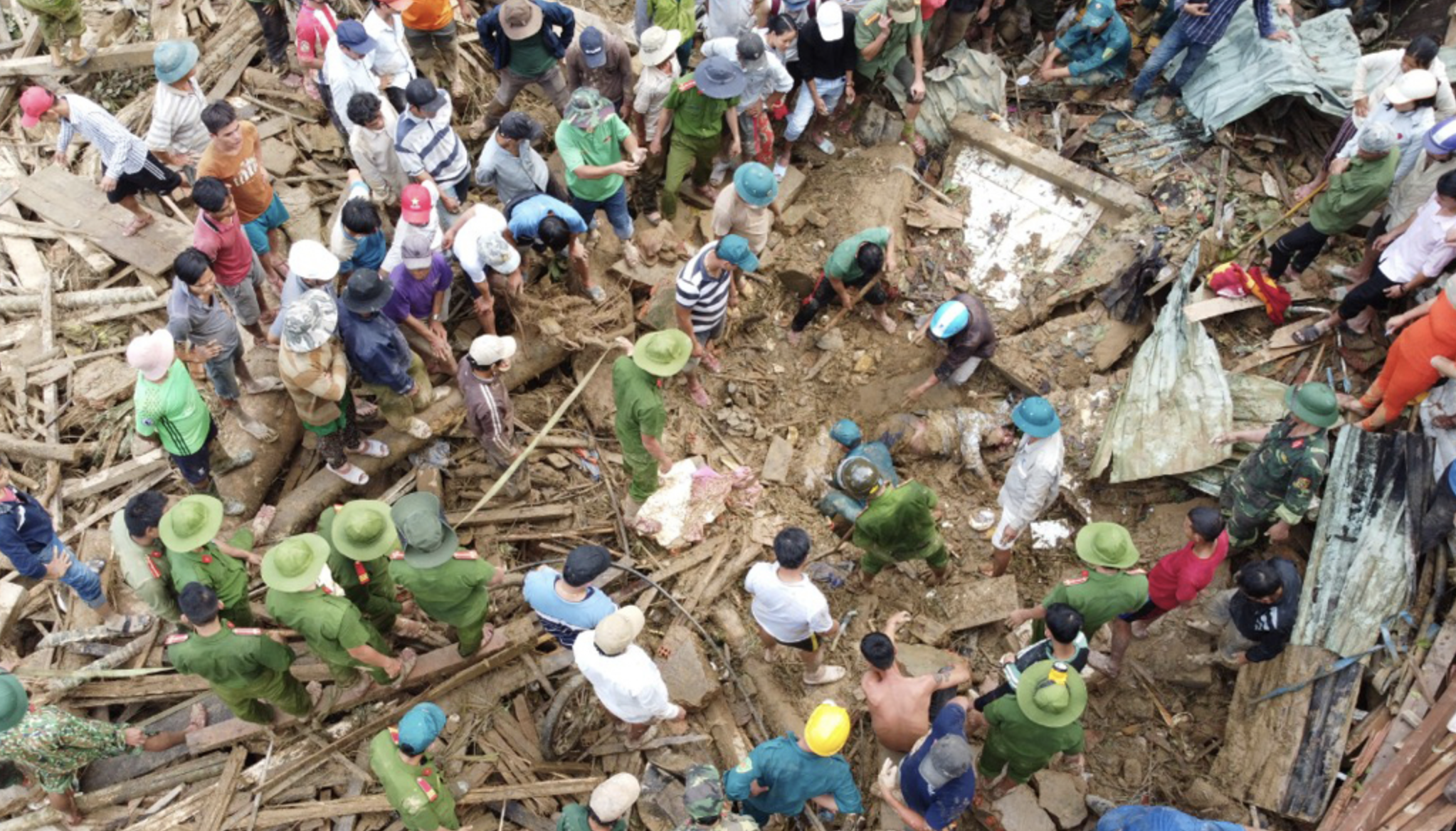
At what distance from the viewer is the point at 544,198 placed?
8148 millimetres

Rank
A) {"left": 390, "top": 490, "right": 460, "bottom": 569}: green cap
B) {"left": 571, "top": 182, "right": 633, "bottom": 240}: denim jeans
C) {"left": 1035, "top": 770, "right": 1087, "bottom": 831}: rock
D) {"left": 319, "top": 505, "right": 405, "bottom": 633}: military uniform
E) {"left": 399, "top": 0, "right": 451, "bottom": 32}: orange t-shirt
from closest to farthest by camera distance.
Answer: {"left": 390, "top": 490, "right": 460, "bottom": 569}: green cap → {"left": 319, "top": 505, "right": 405, "bottom": 633}: military uniform → {"left": 1035, "top": 770, "right": 1087, "bottom": 831}: rock → {"left": 571, "top": 182, "right": 633, "bottom": 240}: denim jeans → {"left": 399, "top": 0, "right": 451, "bottom": 32}: orange t-shirt

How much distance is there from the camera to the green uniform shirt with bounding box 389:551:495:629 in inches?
252

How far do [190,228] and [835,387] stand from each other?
658 cm

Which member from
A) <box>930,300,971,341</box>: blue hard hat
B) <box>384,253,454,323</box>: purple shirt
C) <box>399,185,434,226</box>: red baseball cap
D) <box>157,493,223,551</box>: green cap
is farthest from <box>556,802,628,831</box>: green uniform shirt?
<box>930,300,971,341</box>: blue hard hat

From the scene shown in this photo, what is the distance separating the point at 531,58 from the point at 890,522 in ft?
18.5

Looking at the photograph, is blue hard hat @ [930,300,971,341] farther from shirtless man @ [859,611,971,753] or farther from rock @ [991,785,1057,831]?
rock @ [991,785,1057,831]

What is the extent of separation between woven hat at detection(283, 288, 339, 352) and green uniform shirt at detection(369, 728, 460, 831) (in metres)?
2.81

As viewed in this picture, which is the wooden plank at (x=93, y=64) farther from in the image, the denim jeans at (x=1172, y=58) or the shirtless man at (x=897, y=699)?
the denim jeans at (x=1172, y=58)

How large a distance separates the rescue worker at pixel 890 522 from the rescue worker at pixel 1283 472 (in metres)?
2.43

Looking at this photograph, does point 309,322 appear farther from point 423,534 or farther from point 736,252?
point 736,252

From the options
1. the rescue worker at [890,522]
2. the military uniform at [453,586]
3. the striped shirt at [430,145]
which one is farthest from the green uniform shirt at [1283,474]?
the striped shirt at [430,145]

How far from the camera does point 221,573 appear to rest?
6504 mm

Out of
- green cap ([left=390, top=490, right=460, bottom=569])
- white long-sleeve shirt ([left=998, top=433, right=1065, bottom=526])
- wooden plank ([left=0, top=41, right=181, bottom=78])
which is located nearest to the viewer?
green cap ([left=390, top=490, right=460, bottom=569])

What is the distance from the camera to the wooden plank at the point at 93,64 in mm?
10086
